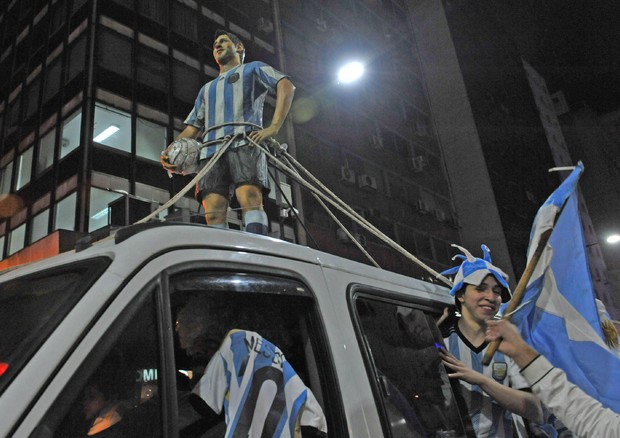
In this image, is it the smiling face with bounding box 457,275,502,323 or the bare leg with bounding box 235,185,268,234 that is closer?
the smiling face with bounding box 457,275,502,323

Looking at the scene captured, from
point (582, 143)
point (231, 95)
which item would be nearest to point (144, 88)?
point (231, 95)

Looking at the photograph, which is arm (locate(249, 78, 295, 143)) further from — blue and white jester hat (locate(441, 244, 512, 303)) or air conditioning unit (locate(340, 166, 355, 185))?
air conditioning unit (locate(340, 166, 355, 185))

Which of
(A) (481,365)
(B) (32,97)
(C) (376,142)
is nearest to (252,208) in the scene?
(A) (481,365)

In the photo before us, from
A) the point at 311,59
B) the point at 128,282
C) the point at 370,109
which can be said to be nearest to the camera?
the point at 128,282

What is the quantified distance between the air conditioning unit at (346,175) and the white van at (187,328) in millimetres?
19784

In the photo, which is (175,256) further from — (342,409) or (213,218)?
(213,218)

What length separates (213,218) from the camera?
10.1ft

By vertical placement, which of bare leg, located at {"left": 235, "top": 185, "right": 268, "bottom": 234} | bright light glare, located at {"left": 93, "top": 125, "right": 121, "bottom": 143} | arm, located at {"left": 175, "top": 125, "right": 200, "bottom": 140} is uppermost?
bright light glare, located at {"left": 93, "top": 125, "right": 121, "bottom": 143}

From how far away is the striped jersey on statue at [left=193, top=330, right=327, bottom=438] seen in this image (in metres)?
1.46

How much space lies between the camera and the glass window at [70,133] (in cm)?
1486

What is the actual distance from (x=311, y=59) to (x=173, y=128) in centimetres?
1006

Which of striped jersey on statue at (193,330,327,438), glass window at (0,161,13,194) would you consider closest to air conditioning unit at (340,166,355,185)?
glass window at (0,161,13,194)

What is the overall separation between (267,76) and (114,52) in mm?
14615

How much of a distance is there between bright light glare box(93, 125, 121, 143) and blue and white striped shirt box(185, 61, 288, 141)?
1243 cm
